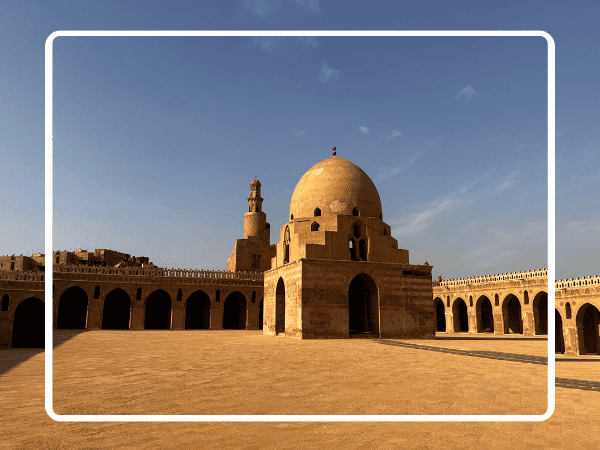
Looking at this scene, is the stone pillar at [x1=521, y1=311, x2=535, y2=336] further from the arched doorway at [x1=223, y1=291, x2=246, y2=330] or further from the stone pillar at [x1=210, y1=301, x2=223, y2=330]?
the stone pillar at [x1=210, y1=301, x2=223, y2=330]

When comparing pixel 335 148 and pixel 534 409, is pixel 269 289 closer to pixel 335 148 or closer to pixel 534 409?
pixel 335 148

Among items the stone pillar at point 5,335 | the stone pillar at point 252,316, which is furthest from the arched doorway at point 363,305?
the stone pillar at point 5,335

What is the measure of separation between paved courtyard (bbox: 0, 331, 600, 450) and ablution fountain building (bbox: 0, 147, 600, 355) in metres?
8.89

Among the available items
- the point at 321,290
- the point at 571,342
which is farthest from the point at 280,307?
the point at 571,342

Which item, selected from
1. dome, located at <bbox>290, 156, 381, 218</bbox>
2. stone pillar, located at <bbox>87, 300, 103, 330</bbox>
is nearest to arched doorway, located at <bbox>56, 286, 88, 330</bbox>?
stone pillar, located at <bbox>87, 300, 103, 330</bbox>

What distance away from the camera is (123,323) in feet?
118

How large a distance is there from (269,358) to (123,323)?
28.5 m

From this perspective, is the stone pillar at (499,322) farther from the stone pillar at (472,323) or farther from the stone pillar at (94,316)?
the stone pillar at (94,316)

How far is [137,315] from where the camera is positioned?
31.8 metres

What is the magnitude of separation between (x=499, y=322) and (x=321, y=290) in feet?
58.3

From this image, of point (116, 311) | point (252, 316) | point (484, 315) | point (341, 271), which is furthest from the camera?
point (484, 315)

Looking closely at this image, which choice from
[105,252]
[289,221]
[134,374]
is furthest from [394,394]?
[105,252]

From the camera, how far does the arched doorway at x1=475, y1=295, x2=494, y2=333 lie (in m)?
33.7

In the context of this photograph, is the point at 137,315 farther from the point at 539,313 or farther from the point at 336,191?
the point at 539,313
